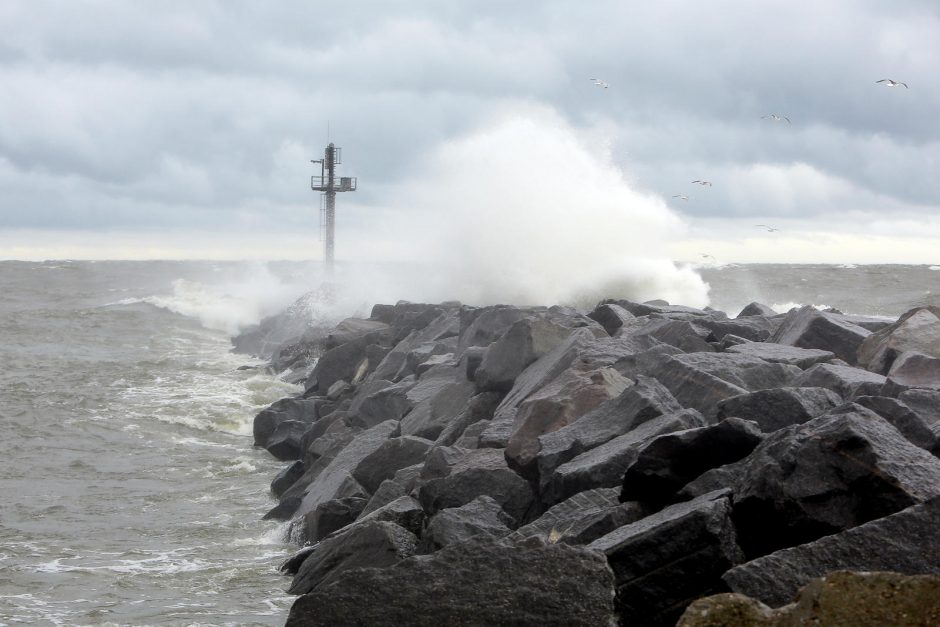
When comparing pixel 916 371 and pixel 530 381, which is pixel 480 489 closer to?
pixel 530 381

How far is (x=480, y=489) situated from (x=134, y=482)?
5514 mm

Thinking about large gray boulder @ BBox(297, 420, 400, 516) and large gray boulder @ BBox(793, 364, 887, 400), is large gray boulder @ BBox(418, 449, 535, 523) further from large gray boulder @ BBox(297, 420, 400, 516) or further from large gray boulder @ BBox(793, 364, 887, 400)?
large gray boulder @ BBox(793, 364, 887, 400)

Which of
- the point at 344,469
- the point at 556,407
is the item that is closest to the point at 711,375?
the point at 556,407

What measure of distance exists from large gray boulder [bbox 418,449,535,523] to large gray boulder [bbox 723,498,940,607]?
2.42m

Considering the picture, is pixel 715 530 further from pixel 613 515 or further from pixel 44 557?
pixel 44 557

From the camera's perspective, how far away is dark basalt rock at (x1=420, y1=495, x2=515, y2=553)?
5.43m

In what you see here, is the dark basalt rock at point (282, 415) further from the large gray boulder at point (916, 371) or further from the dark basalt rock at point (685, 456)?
the dark basalt rock at point (685, 456)

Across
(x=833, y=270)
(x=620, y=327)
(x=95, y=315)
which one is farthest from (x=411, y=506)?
(x=833, y=270)

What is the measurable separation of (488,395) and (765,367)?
2.44m

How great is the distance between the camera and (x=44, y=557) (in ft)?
25.3

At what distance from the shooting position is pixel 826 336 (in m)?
9.23

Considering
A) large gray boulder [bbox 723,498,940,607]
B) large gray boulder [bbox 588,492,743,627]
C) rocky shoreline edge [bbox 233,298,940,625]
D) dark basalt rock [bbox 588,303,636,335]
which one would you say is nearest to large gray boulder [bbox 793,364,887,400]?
rocky shoreline edge [bbox 233,298,940,625]

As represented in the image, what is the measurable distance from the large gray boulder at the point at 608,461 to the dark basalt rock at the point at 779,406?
22 centimetres

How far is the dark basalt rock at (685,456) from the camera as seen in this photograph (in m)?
4.91
